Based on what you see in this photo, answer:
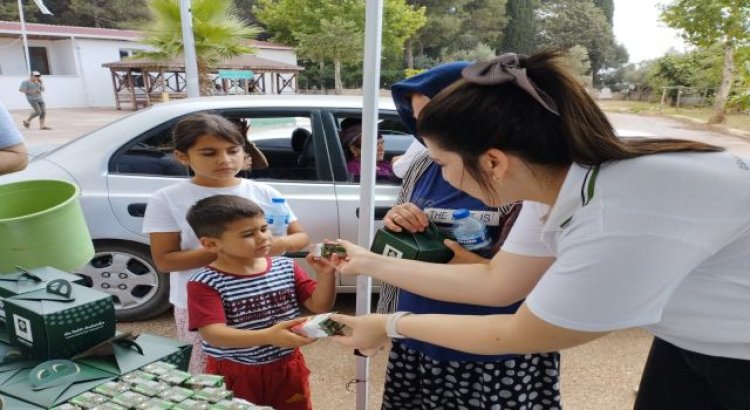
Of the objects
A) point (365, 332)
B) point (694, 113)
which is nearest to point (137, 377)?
point (365, 332)

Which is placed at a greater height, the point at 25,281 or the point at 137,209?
the point at 25,281

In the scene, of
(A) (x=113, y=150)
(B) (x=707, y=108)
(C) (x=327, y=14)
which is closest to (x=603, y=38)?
(B) (x=707, y=108)

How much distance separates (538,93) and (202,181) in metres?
1.45

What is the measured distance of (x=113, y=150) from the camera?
3.13 meters

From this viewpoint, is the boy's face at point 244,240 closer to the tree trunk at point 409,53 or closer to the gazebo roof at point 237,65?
the gazebo roof at point 237,65

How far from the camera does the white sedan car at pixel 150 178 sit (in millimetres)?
3082

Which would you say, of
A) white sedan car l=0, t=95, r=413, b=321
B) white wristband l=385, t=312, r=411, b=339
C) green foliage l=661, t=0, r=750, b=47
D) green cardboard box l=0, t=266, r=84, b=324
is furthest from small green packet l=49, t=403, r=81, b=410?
green foliage l=661, t=0, r=750, b=47

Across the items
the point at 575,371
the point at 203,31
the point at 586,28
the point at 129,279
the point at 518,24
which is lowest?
the point at 575,371

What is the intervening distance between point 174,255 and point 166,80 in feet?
70.8

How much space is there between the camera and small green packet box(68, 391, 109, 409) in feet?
3.23

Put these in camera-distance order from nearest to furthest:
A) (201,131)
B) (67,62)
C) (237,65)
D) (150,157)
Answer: (201,131) < (150,157) < (237,65) < (67,62)

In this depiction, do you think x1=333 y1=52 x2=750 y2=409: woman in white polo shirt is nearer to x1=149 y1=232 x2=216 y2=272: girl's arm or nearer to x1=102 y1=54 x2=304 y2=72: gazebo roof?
x1=149 y1=232 x2=216 y2=272: girl's arm

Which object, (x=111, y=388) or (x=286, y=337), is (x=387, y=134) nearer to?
(x=286, y=337)

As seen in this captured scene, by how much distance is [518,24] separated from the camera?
97.9ft
